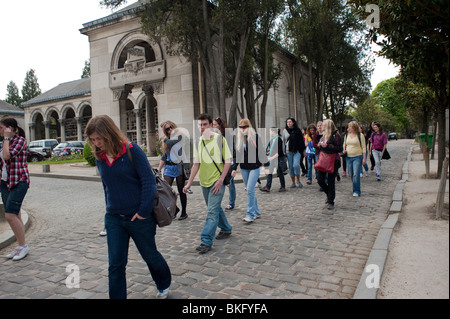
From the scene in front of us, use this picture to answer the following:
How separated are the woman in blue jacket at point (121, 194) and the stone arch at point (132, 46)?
671 inches

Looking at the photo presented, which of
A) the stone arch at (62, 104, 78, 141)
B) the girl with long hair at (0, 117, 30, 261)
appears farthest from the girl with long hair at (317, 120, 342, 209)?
the stone arch at (62, 104, 78, 141)

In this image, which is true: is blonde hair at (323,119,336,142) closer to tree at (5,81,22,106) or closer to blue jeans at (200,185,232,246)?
blue jeans at (200,185,232,246)

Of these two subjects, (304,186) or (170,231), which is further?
(304,186)

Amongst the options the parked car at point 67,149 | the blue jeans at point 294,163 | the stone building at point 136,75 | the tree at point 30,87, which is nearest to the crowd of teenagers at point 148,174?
the blue jeans at point 294,163

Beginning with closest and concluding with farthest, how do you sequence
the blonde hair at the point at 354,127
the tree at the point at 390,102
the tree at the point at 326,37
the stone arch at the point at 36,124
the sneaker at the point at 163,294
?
the sneaker at the point at 163,294, the blonde hair at the point at 354,127, the tree at the point at 326,37, the stone arch at the point at 36,124, the tree at the point at 390,102

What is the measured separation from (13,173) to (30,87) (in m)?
84.0

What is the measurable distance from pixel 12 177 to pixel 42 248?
1.28 metres

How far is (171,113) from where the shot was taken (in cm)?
1884

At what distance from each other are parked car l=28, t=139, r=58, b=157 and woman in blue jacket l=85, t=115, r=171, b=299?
29.2 metres

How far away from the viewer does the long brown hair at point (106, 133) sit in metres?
2.91

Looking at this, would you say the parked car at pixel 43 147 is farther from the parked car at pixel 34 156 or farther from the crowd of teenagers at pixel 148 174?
the crowd of teenagers at pixel 148 174

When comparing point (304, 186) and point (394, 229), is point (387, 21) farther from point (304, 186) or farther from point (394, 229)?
point (304, 186)

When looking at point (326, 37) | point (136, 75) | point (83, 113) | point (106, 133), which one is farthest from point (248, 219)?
point (83, 113)

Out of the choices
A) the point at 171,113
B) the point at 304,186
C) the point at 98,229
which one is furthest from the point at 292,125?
the point at 171,113
